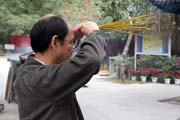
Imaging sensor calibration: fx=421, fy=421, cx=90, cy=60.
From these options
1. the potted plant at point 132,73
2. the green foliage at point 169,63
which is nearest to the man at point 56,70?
the green foliage at point 169,63

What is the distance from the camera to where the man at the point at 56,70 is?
174 centimetres

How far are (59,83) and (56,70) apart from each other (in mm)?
56

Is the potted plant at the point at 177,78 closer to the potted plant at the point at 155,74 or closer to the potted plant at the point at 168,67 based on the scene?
the potted plant at the point at 168,67

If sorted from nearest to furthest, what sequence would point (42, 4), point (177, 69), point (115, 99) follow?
point (42, 4) → point (115, 99) → point (177, 69)

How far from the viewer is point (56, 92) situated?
1773 millimetres

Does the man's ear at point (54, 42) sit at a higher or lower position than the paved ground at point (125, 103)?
higher

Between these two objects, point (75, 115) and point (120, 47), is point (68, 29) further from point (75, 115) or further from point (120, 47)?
point (120, 47)

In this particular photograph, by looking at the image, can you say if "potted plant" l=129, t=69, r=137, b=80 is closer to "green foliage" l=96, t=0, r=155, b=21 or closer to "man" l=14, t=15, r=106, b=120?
"green foliage" l=96, t=0, r=155, b=21

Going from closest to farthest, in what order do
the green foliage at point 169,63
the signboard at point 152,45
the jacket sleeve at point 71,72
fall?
the jacket sleeve at point 71,72
the green foliage at point 169,63
the signboard at point 152,45

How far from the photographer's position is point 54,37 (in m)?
1.82

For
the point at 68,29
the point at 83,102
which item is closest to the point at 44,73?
the point at 68,29

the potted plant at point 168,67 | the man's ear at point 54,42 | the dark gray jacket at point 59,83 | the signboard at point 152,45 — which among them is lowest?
the potted plant at point 168,67

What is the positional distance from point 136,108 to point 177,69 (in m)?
6.73

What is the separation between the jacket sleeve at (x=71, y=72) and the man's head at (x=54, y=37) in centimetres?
8
